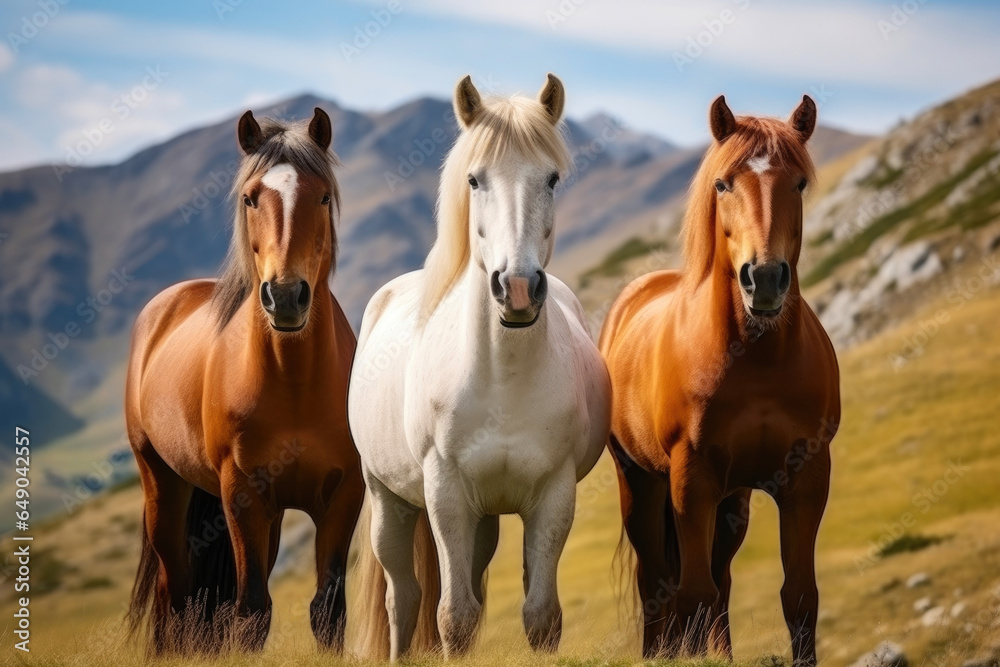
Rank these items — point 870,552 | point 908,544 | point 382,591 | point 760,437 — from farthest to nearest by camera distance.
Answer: point 870,552, point 908,544, point 382,591, point 760,437

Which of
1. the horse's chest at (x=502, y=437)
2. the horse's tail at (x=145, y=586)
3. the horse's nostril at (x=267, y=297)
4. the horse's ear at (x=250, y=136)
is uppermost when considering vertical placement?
the horse's ear at (x=250, y=136)

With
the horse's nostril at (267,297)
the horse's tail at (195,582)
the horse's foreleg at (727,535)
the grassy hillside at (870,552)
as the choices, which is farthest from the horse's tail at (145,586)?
the horse's foreleg at (727,535)

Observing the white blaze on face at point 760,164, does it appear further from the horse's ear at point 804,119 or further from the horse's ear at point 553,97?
the horse's ear at point 553,97

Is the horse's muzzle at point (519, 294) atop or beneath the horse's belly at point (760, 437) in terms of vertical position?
atop

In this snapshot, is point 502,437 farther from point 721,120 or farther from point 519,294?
point 721,120

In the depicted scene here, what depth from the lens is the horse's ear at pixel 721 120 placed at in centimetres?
678

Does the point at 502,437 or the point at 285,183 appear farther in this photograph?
the point at 285,183

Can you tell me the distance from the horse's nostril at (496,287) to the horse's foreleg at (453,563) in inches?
44.9

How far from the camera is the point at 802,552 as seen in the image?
256 inches

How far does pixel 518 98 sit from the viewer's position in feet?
20.8

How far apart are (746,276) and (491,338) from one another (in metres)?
1.45

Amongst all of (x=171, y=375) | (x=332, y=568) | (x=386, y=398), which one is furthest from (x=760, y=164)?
(x=171, y=375)

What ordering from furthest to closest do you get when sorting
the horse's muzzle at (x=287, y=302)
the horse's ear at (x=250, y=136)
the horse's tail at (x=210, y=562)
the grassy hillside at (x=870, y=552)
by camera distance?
the horse's tail at (x=210, y=562) < the grassy hillside at (x=870, y=552) < the horse's ear at (x=250, y=136) < the horse's muzzle at (x=287, y=302)

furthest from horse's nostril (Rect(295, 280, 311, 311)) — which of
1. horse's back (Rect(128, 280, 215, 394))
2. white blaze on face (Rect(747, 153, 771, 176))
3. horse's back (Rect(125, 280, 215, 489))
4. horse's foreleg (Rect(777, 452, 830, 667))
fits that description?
horse's foreleg (Rect(777, 452, 830, 667))
